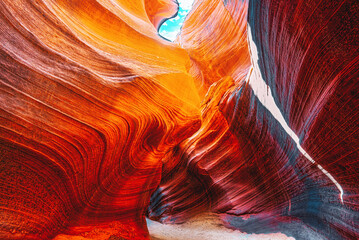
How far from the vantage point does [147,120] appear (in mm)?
2646

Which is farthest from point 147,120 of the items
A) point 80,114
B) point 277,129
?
point 277,129

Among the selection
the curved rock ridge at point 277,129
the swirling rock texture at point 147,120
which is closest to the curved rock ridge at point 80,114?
the swirling rock texture at point 147,120

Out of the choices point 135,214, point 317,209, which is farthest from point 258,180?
point 135,214

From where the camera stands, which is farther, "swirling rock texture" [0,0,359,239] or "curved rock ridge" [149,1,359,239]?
"swirling rock texture" [0,0,359,239]

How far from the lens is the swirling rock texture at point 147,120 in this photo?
166 centimetres

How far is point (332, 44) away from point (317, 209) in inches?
62.9

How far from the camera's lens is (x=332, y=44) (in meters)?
1.45

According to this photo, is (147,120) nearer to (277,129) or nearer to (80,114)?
(80,114)

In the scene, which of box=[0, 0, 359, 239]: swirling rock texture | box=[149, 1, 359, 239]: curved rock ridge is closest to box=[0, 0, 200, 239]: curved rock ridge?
box=[0, 0, 359, 239]: swirling rock texture

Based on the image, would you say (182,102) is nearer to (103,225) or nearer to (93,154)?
(93,154)

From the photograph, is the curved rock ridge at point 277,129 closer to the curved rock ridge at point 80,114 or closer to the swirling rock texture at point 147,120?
the swirling rock texture at point 147,120

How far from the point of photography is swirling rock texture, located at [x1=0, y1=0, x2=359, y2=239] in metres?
1.66

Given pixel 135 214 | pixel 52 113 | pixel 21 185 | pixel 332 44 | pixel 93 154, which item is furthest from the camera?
pixel 135 214

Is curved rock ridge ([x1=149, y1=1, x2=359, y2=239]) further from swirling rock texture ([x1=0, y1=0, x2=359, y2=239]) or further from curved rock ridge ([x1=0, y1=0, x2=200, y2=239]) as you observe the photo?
curved rock ridge ([x1=0, y1=0, x2=200, y2=239])
